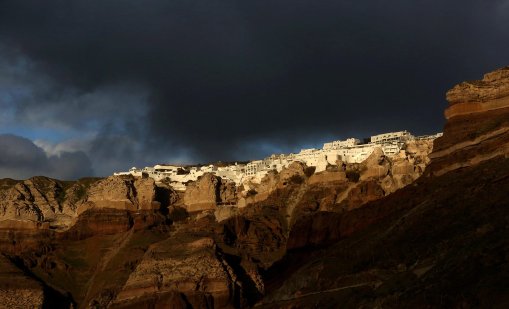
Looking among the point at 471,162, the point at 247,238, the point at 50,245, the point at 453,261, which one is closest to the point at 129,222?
the point at 50,245

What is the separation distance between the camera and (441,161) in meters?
90.0

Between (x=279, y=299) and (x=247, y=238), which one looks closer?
(x=279, y=299)

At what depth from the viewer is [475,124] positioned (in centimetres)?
8912

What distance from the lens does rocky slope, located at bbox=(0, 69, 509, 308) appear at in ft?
211

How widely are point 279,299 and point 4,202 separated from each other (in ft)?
287

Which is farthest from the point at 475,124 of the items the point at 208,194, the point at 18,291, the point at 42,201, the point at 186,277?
the point at 42,201

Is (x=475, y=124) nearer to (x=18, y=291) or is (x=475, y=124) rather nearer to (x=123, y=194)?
(x=18, y=291)

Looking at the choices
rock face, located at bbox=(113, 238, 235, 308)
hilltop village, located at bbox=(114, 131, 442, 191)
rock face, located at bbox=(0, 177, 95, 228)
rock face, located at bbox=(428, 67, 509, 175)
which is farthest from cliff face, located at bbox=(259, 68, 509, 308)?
rock face, located at bbox=(0, 177, 95, 228)

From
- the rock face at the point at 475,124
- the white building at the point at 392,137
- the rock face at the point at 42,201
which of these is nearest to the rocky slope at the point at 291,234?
the rock face at the point at 475,124

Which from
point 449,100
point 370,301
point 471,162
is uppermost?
point 449,100

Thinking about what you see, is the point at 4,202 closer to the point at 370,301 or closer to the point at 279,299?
the point at 279,299

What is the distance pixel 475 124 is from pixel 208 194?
71.6 meters

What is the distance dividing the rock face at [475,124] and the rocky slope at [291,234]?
16 cm

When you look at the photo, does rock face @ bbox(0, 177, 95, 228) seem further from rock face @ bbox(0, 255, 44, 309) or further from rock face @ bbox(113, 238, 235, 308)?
rock face @ bbox(113, 238, 235, 308)
